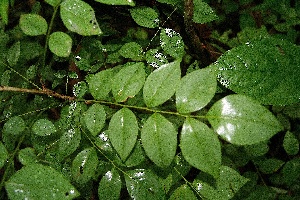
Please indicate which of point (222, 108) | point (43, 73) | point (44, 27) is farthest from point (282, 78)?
point (43, 73)

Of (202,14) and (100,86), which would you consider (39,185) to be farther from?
(202,14)

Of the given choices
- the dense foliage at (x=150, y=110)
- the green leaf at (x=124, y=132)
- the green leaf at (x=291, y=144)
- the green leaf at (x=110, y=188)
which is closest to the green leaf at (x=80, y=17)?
the dense foliage at (x=150, y=110)

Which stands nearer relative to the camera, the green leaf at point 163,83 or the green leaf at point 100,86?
the green leaf at point 163,83

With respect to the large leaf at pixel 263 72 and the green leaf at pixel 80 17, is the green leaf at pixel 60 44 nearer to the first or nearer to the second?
the green leaf at pixel 80 17

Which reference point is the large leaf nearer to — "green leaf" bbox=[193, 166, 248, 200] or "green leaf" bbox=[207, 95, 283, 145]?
"green leaf" bbox=[207, 95, 283, 145]

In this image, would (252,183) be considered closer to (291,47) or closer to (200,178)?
(200,178)

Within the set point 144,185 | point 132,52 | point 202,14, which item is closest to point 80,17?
point 132,52

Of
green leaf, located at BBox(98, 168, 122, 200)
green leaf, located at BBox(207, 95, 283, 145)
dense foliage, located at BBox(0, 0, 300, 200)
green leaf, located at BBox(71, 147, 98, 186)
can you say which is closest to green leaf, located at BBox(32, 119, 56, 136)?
Result: dense foliage, located at BBox(0, 0, 300, 200)

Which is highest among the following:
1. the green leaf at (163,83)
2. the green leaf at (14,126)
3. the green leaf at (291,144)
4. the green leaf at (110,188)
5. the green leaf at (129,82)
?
the green leaf at (163,83)

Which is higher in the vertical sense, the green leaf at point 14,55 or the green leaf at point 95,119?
the green leaf at point 14,55
